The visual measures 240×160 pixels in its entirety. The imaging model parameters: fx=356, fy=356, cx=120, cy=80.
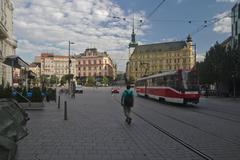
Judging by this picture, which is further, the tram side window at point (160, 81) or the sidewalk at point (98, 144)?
the tram side window at point (160, 81)

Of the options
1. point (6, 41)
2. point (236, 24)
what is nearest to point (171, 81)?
point (6, 41)

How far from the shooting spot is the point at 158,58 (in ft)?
479

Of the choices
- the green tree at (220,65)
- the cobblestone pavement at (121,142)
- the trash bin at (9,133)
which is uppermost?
the green tree at (220,65)

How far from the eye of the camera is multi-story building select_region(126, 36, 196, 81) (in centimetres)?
13612

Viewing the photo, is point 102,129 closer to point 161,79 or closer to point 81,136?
point 81,136

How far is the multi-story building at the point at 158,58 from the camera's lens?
13612cm

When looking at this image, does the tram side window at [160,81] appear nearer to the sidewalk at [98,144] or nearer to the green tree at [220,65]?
the green tree at [220,65]

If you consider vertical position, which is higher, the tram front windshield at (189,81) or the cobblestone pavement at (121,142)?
the tram front windshield at (189,81)

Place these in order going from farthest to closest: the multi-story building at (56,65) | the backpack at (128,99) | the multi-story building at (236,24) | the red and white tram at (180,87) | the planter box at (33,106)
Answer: the multi-story building at (56,65)
the multi-story building at (236,24)
the red and white tram at (180,87)
the planter box at (33,106)
the backpack at (128,99)

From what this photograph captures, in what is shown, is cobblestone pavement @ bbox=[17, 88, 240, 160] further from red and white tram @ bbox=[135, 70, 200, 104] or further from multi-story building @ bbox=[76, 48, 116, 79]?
multi-story building @ bbox=[76, 48, 116, 79]

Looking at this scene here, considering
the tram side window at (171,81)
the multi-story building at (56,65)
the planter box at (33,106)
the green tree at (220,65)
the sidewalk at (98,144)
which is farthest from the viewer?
the multi-story building at (56,65)

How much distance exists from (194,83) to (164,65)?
379ft

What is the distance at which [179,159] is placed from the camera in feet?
27.0

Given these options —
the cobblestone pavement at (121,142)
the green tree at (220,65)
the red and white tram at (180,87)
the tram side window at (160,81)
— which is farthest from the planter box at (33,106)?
the green tree at (220,65)
